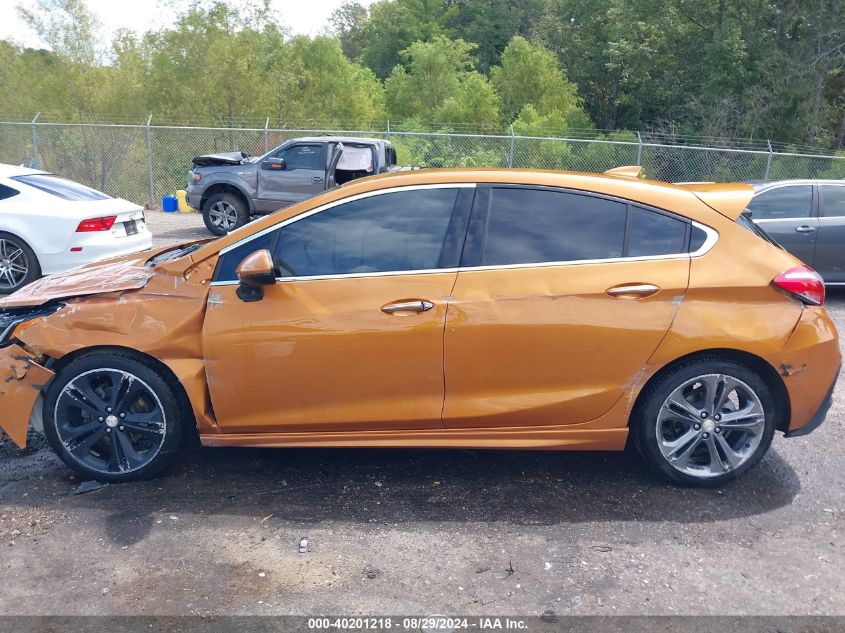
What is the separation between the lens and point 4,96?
1055 inches

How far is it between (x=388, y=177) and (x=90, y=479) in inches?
93.2

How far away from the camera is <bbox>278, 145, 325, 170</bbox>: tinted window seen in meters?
14.2

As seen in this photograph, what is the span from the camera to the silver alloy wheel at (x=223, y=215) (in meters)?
14.3

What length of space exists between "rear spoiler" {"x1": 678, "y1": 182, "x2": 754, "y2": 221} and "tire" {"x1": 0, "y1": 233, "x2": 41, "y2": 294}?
745 centimetres

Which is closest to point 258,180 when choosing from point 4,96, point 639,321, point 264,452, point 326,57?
point 264,452

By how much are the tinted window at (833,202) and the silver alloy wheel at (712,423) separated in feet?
20.6

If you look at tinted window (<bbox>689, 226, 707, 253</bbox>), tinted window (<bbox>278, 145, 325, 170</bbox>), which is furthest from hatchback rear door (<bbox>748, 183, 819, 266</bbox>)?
tinted window (<bbox>278, 145, 325, 170</bbox>)

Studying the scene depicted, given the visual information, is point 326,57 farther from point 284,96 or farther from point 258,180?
point 258,180

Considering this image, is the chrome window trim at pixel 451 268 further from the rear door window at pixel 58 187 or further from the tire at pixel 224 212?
the tire at pixel 224 212

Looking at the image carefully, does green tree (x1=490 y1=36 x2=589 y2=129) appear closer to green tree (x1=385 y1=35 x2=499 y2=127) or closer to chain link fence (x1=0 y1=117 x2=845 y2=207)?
green tree (x1=385 y1=35 x2=499 y2=127)

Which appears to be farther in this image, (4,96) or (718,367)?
(4,96)

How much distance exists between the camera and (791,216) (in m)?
9.37

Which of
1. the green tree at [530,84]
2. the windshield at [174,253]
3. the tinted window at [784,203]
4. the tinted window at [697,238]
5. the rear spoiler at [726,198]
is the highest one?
the green tree at [530,84]

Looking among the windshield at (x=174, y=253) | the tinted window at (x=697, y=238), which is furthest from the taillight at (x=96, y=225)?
the tinted window at (x=697, y=238)
